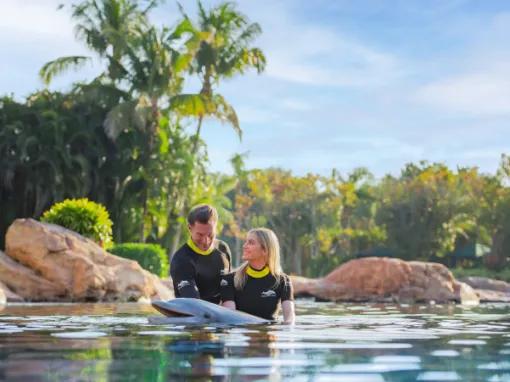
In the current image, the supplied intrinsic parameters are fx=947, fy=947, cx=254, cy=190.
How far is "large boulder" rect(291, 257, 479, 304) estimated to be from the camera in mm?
23516

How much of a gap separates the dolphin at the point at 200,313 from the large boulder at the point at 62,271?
9863 mm

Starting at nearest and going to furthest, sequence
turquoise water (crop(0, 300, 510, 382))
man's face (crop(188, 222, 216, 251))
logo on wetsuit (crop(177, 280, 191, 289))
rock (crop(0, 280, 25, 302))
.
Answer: turquoise water (crop(0, 300, 510, 382)) → logo on wetsuit (crop(177, 280, 191, 289)) → man's face (crop(188, 222, 216, 251)) → rock (crop(0, 280, 25, 302))

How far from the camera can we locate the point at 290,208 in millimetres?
56031

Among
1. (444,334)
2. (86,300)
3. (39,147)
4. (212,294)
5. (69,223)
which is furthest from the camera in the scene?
(39,147)

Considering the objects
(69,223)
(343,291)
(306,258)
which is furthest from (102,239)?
(306,258)

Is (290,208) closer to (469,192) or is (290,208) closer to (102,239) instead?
(469,192)

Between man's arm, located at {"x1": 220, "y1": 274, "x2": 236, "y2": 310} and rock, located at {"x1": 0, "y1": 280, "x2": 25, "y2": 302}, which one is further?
rock, located at {"x1": 0, "y1": 280, "x2": 25, "y2": 302}

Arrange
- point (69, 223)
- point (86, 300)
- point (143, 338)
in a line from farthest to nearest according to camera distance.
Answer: point (69, 223)
point (86, 300)
point (143, 338)

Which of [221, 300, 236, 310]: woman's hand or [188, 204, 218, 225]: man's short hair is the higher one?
→ [188, 204, 218, 225]: man's short hair

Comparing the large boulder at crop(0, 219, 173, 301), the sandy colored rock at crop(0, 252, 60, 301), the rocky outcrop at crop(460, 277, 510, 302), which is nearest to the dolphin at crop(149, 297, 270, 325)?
the large boulder at crop(0, 219, 173, 301)

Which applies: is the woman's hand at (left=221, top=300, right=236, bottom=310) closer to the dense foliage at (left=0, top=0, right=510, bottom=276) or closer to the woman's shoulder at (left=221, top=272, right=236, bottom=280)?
the woman's shoulder at (left=221, top=272, right=236, bottom=280)

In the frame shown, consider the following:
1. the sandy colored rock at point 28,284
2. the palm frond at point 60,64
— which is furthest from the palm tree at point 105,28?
the sandy colored rock at point 28,284

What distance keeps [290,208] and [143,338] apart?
160 feet

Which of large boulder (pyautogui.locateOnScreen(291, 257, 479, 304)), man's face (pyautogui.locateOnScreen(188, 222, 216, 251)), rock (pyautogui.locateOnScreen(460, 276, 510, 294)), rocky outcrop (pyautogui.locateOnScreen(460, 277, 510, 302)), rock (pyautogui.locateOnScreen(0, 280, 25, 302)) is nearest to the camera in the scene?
man's face (pyautogui.locateOnScreen(188, 222, 216, 251))
